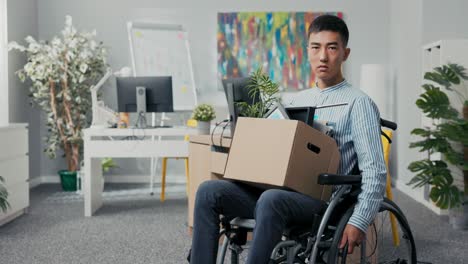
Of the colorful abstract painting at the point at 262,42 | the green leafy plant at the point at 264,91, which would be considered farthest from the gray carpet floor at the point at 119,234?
the colorful abstract painting at the point at 262,42

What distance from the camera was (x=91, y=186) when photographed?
485cm

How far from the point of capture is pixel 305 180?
2.06m

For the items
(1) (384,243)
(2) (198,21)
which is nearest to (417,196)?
(1) (384,243)

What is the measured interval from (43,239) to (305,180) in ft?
8.00

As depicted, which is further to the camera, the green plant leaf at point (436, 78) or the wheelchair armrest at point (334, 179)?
the green plant leaf at point (436, 78)

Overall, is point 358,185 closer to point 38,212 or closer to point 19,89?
point 38,212

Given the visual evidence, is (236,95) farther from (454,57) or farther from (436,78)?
(454,57)

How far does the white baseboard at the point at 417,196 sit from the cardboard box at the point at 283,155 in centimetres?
299

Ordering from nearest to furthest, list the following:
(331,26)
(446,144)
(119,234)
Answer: (331,26), (119,234), (446,144)

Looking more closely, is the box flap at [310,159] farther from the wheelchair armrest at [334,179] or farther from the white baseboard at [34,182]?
the white baseboard at [34,182]

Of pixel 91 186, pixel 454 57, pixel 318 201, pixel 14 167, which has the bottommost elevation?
pixel 91 186

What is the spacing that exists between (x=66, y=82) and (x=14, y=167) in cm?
164

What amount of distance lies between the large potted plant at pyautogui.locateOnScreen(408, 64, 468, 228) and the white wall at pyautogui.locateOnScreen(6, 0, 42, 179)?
12.0ft

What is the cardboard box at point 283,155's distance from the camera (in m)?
2.01
